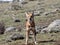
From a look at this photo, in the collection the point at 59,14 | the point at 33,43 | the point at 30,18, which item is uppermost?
the point at 30,18

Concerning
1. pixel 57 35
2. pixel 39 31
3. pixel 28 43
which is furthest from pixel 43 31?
pixel 28 43

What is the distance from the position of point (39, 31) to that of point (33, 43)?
3.51 m

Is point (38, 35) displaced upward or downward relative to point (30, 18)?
downward

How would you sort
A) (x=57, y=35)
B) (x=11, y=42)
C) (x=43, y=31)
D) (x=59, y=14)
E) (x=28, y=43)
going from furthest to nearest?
(x=59, y=14)
(x=43, y=31)
(x=57, y=35)
(x=11, y=42)
(x=28, y=43)

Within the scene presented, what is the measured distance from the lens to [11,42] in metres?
15.0

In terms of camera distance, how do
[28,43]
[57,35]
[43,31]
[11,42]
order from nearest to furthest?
[28,43] → [11,42] → [57,35] → [43,31]

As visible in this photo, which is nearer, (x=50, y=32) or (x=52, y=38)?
(x=52, y=38)

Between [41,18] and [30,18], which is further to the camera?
[41,18]

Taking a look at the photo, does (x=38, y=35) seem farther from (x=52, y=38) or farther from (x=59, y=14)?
(x=59, y=14)

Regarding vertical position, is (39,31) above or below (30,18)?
below

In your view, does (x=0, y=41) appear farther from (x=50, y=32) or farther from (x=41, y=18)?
(x=41, y=18)

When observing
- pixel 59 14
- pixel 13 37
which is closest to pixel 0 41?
pixel 13 37

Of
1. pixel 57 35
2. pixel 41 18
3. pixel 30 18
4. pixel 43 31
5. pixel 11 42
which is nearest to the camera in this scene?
pixel 30 18

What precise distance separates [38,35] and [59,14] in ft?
35.1
